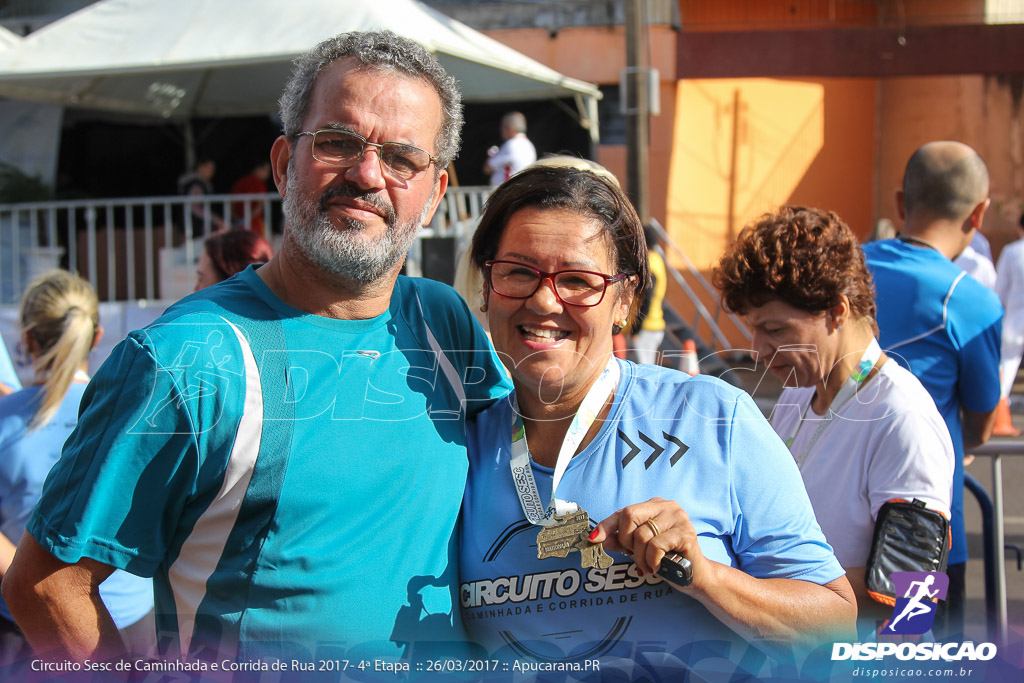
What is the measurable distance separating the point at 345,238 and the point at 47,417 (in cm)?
181

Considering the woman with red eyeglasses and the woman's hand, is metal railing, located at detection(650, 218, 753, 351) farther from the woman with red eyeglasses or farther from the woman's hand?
the woman's hand

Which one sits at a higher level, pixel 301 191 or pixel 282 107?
pixel 282 107

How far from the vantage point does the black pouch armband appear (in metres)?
2.09

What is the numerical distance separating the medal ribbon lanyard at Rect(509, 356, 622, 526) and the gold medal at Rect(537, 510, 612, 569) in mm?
25

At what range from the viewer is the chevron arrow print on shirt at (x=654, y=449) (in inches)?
69.3

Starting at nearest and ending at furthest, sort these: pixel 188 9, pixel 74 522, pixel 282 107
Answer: pixel 74 522 → pixel 282 107 → pixel 188 9

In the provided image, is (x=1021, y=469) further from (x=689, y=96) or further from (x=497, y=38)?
(x=497, y=38)

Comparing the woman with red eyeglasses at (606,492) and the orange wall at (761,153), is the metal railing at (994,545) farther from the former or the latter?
the orange wall at (761,153)

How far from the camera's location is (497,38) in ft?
43.3

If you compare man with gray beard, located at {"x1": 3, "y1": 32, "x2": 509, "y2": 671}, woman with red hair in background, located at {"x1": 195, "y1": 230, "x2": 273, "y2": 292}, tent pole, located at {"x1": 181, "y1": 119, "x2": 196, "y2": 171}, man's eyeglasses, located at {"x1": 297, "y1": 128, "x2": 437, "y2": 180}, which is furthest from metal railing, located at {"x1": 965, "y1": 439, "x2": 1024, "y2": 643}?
tent pole, located at {"x1": 181, "y1": 119, "x2": 196, "y2": 171}

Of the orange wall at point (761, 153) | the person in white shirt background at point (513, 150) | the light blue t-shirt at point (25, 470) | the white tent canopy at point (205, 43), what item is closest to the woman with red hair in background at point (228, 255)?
the light blue t-shirt at point (25, 470)

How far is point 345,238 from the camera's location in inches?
73.0

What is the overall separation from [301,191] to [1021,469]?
7.18 metres

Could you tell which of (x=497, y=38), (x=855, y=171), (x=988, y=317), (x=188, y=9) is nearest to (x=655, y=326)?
(x=988, y=317)
